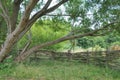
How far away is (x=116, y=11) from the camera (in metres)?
8.64

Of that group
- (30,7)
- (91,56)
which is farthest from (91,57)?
(30,7)

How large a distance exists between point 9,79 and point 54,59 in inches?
278

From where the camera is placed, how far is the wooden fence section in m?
11.7

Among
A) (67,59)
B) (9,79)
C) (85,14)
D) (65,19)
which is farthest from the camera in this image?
(67,59)

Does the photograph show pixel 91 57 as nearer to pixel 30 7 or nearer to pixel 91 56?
pixel 91 56

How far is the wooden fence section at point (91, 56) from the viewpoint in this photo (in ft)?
38.4

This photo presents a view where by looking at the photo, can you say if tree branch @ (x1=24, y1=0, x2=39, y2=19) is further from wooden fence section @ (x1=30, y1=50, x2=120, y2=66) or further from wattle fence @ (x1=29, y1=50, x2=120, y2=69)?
wooden fence section @ (x1=30, y1=50, x2=120, y2=66)

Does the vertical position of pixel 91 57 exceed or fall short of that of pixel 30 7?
it falls short

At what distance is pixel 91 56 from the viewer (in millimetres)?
13266

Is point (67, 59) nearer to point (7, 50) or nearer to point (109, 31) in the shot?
point (109, 31)

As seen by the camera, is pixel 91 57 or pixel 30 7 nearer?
pixel 30 7

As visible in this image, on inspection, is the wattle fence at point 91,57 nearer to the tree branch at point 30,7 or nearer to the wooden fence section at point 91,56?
the wooden fence section at point 91,56

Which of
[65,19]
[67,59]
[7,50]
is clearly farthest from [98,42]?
[7,50]

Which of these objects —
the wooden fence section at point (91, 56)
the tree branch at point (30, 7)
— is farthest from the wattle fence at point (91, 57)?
the tree branch at point (30, 7)
